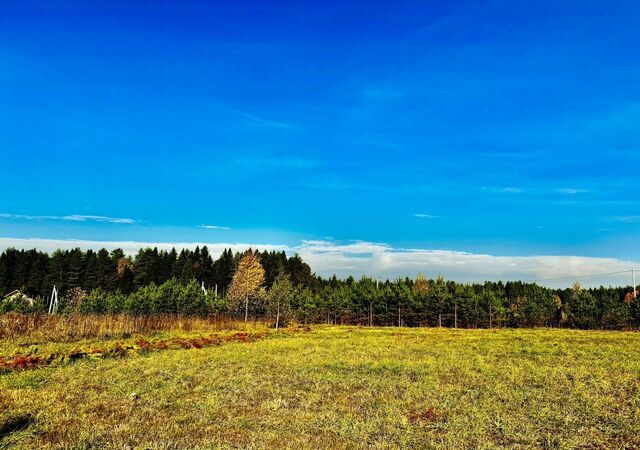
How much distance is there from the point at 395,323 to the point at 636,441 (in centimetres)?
5322

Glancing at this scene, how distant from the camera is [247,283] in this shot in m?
54.6

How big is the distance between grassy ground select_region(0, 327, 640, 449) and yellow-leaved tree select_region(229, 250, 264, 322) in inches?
1607

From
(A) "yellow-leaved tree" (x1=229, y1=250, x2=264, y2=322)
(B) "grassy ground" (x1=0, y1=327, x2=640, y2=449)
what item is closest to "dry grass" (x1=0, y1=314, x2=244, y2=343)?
(B) "grassy ground" (x1=0, y1=327, x2=640, y2=449)

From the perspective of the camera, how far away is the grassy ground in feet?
18.7

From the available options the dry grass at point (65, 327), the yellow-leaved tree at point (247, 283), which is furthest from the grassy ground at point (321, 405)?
the yellow-leaved tree at point (247, 283)

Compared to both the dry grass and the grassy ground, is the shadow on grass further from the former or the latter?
the dry grass

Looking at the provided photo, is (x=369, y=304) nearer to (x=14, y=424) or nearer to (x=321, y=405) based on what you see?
(x=321, y=405)

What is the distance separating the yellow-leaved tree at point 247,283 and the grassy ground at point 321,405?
40.8 metres

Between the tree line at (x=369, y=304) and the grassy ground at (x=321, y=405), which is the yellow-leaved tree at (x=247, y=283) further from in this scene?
the grassy ground at (x=321, y=405)

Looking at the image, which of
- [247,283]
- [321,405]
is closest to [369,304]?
[247,283]

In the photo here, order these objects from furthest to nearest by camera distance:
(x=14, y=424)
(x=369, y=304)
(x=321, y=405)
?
1. (x=369, y=304)
2. (x=321, y=405)
3. (x=14, y=424)

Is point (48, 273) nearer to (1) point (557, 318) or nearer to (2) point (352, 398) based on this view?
Answer: (1) point (557, 318)

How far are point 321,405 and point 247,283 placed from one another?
48.1m

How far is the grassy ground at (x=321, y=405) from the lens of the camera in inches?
224
